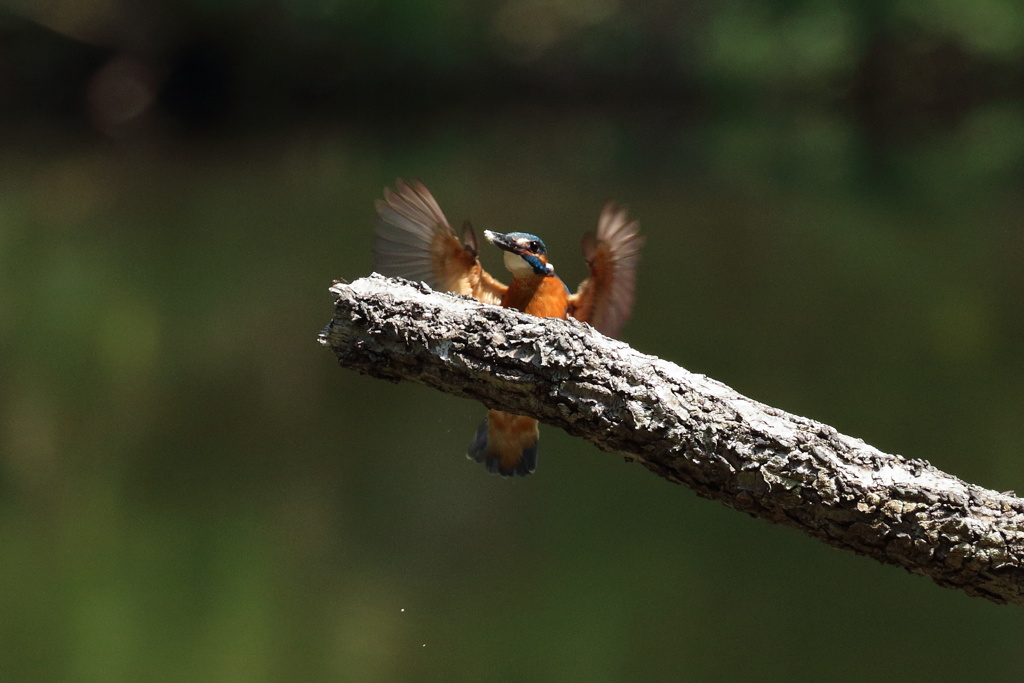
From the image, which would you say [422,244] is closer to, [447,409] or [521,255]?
[521,255]

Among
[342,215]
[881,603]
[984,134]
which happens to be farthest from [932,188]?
[881,603]

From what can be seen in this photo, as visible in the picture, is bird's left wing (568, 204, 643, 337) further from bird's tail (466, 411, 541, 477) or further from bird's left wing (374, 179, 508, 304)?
bird's tail (466, 411, 541, 477)

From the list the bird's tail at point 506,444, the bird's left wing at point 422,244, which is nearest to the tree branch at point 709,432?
the bird's tail at point 506,444

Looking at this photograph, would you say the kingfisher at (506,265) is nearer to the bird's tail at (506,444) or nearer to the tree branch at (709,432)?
the bird's tail at (506,444)

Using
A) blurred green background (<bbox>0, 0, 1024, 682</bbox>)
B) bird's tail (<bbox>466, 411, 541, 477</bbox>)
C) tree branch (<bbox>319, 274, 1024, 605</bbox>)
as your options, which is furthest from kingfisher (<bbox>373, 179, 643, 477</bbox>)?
blurred green background (<bbox>0, 0, 1024, 682</bbox>)

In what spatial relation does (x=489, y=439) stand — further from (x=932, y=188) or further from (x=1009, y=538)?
(x=932, y=188)

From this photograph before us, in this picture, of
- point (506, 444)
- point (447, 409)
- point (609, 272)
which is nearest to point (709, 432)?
point (506, 444)
